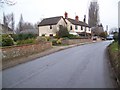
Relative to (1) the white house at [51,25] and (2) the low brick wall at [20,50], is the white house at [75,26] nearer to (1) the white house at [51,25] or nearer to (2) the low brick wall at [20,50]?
(1) the white house at [51,25]

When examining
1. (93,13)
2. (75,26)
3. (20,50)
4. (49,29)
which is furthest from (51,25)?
(20,50)

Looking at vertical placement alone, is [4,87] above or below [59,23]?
below

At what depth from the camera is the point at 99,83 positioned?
970 cm

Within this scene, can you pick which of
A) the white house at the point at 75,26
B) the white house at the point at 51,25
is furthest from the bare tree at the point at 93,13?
the white house at the point at 51,25

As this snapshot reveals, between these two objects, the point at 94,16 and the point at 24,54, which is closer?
the point at 24,54

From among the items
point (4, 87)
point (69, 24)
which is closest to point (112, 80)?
point (4, 87)

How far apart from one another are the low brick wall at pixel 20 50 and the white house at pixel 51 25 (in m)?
38.5

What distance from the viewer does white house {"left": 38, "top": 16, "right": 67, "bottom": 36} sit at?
6749 cm

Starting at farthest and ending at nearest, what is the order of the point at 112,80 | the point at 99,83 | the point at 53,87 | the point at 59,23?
the point at 59,23 → the point at 112,80 → the point at 99,83 → the point at 53,87

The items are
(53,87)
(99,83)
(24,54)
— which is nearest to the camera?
(53,87)

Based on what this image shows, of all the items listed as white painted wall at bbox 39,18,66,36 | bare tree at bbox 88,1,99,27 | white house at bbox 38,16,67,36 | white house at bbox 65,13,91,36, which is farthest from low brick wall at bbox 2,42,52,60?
bare tree at bbox 88,1,99,27

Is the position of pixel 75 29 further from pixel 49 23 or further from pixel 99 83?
pixel 99 83

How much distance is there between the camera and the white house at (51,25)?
221ft

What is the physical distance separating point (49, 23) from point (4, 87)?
6147 centimetres
